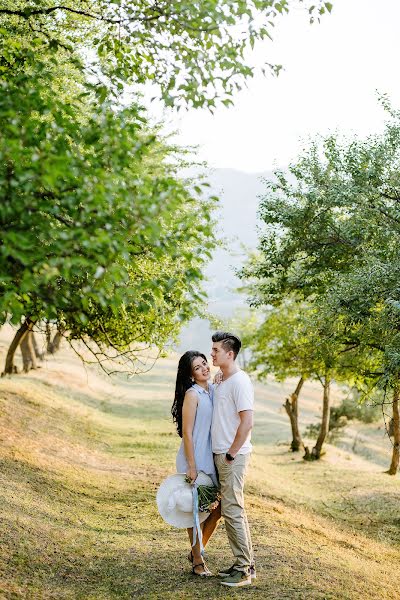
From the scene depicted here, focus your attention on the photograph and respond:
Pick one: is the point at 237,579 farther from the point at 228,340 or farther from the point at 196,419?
the point at 228,340

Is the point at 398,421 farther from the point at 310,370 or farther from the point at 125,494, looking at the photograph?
the point at 125,494

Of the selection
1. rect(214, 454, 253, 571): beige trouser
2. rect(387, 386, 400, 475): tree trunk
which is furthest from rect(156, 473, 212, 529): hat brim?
rect(387, 386, 400, 475): tree trunk

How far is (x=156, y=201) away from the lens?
630 centimetres

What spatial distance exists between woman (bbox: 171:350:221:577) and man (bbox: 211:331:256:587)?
7.1 inches

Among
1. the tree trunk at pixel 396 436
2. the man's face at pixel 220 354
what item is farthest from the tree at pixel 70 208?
the tree trunk at pixel 396 436

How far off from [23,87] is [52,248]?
210cm

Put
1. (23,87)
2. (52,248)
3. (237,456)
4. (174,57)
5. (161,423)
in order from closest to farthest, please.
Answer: (52,248) < (23,87) < (237,456) < (174,57) < (161,423)

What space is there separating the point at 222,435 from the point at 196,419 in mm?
440

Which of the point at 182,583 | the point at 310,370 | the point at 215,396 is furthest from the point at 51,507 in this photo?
the point at 310,370

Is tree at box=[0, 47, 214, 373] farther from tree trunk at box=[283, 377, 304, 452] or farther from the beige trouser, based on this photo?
tree trunk at box=[283, 377, 304, 452]

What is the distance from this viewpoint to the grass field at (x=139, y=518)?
9.70 m

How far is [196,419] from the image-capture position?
9125mm

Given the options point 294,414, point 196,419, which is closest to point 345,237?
point 196,419

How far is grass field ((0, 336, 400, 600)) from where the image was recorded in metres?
9.70
